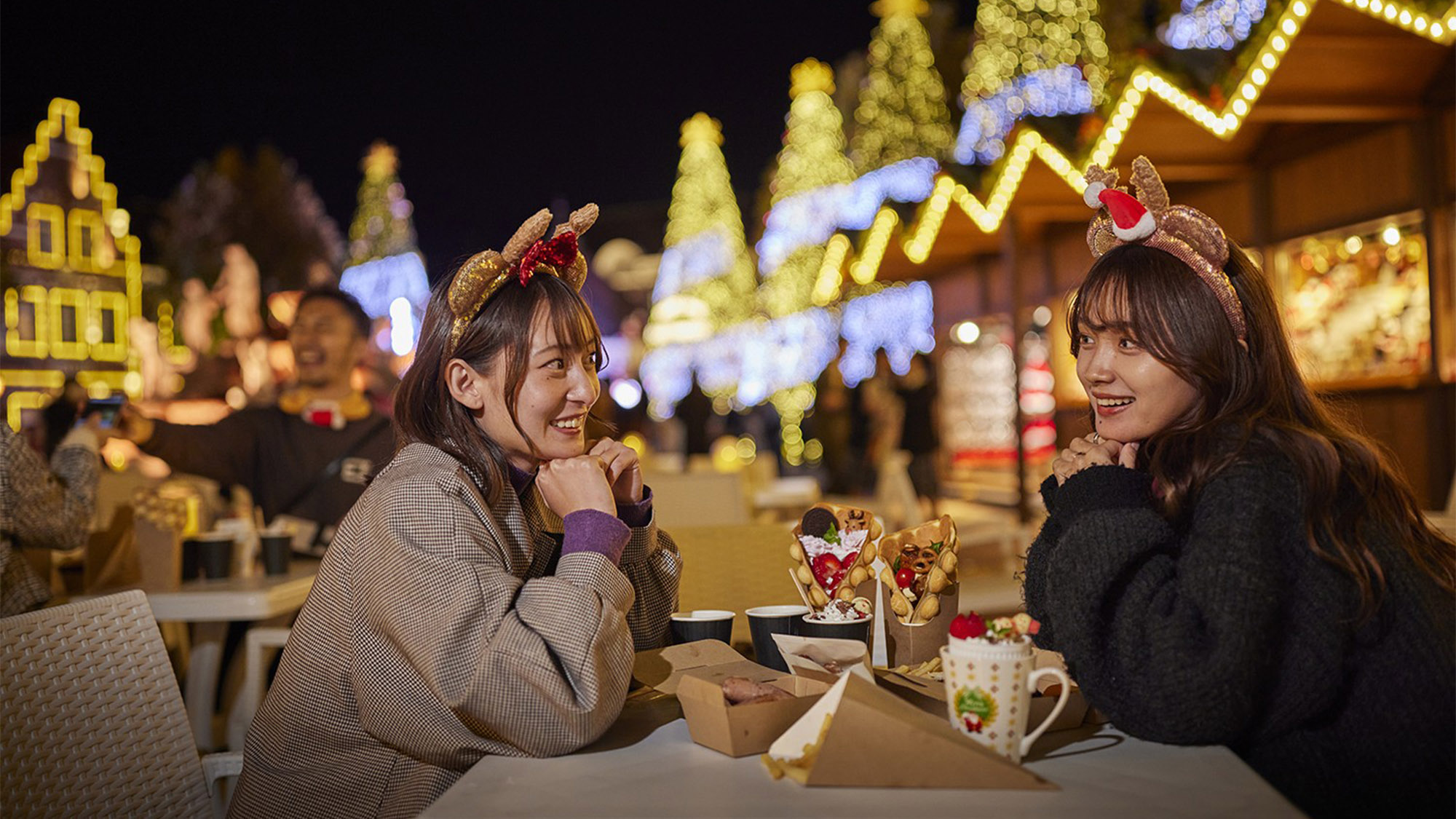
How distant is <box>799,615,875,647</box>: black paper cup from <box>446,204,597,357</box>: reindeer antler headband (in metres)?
0.85

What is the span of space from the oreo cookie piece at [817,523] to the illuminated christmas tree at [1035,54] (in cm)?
1135

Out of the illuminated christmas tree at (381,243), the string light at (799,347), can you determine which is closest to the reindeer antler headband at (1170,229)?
the string light at (799,347)

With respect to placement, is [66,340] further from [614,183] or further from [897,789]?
[614,183]

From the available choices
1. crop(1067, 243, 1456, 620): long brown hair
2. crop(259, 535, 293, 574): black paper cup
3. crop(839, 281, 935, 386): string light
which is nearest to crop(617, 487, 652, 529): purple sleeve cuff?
crop(1067, 243, 1456, 620): long brown hair

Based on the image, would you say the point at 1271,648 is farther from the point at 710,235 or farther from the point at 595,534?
the point at 710,235

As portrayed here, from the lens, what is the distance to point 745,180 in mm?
51719

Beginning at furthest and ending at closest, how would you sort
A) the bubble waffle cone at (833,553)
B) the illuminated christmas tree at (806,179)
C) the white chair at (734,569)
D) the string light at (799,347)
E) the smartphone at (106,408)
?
the string light at (799,347), the illuminated christmas tree at (806,179), the smartphone at (106,408), the white chair at (734,569), the bubble waffle cone at (833,553)

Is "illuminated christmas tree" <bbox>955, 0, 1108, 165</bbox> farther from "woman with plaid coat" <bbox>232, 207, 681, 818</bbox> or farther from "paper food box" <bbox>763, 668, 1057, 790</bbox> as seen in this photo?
"paper food box" <bbox>763, 668, 1057, 790</bbox>

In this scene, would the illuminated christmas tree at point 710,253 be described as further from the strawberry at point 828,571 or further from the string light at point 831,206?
the strawberry at point 828,571

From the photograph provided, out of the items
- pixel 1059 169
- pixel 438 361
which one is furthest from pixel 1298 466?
pixel 1059 169

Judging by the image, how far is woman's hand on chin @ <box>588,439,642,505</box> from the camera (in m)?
2.19

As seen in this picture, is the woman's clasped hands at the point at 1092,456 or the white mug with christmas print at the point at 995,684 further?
the woman's clasped hands at the point at 1092,456

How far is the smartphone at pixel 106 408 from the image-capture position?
12.3 feet

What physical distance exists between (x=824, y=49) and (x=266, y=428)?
2998 cm
